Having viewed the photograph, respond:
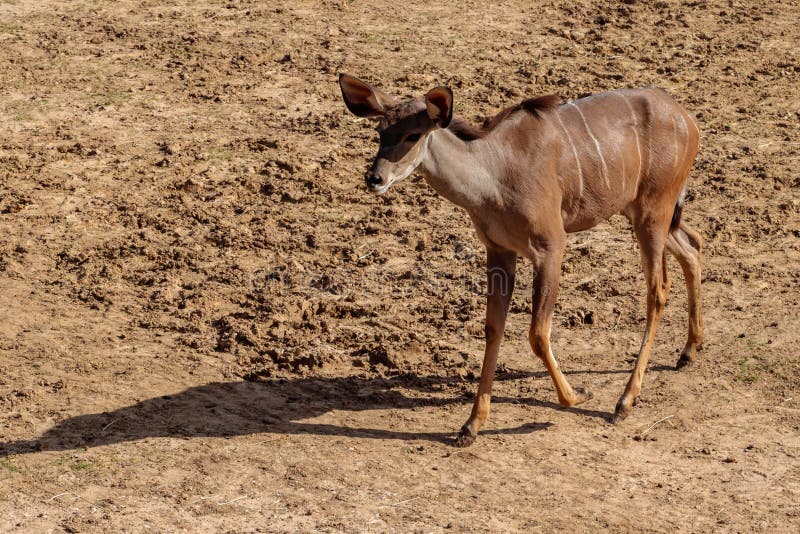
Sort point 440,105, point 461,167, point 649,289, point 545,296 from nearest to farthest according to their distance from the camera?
point 440,105 → point 461,167 → point 545,296 → point 649,289

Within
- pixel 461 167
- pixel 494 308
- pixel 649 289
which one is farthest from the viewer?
pixel 649 289

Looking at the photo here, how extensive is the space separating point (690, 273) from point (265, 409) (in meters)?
2.91

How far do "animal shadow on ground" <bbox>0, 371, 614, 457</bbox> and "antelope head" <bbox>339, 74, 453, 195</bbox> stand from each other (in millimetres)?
1558

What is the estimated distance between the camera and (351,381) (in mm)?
7766

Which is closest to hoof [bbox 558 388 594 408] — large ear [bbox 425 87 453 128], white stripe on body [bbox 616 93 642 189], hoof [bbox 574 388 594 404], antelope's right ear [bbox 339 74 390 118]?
hoof [bbox 574 388 594 404]

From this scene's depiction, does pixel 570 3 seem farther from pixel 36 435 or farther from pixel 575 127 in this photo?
pixel 36 435

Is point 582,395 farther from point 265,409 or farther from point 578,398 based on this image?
point 265,409

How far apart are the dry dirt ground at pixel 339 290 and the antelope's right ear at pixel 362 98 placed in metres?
1.89

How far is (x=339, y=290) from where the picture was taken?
8906 mm

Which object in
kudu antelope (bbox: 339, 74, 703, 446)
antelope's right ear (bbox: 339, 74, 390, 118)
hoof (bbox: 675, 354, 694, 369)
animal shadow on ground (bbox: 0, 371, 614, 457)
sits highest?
antelope's right ear (bbox: 339, 74, 390, 118)

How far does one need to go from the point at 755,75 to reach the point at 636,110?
17.6 feet

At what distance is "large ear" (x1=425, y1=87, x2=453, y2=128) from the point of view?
6387mm

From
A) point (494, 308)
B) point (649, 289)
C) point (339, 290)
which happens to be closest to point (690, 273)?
point (649, 289)

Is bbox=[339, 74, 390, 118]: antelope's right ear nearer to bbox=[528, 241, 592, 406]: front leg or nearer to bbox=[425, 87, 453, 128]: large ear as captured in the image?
bbox=[425, 87, 453, 128]: large ear
